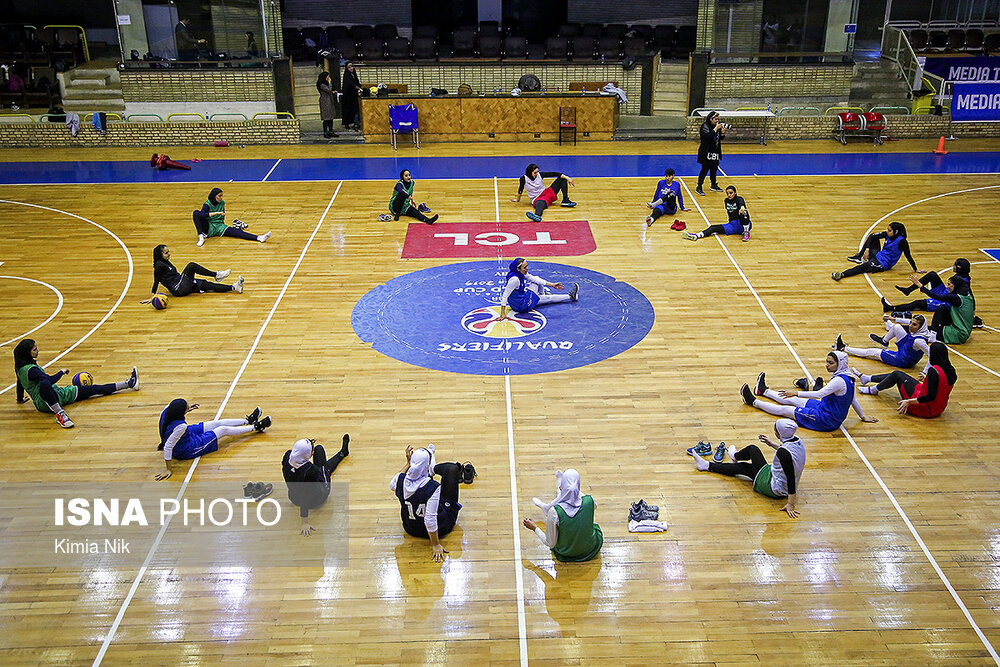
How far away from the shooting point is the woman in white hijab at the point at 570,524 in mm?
7496

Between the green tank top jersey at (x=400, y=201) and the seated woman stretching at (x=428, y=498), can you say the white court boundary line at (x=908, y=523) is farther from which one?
the green tank top jersey at (x=400, y=201)

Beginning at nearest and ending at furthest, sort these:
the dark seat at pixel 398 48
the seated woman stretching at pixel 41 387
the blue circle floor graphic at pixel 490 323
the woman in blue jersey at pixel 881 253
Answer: the seated woman stretching at pixel 41 387 → the blue circle floor graphic at pixel 490 323 → the woman in blue jersey at pixel 881 253 → the dark seat at pixel 398 48

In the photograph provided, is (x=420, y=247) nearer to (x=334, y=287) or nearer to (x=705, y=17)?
(x=334, y=287)

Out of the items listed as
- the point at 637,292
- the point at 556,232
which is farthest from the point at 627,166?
the point at 637,292

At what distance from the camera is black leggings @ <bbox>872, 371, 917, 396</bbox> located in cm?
1019

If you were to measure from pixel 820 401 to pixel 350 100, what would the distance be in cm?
1895

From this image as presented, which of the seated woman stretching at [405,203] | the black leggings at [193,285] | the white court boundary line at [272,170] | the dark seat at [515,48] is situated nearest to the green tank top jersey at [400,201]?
the seated woman stretching at [405,203]

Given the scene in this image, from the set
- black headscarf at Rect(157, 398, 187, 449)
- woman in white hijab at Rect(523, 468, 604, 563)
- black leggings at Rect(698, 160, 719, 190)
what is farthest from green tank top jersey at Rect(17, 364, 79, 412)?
black leggings at Rect(698, 160, 719, 190)

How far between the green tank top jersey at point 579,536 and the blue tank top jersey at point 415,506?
4.06 ft

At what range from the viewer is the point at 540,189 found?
59.6ft

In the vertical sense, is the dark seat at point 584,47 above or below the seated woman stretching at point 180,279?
above

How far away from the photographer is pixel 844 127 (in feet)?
77.2

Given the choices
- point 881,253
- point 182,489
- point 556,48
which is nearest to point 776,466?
point 182,489

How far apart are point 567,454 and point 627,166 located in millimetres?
13607
